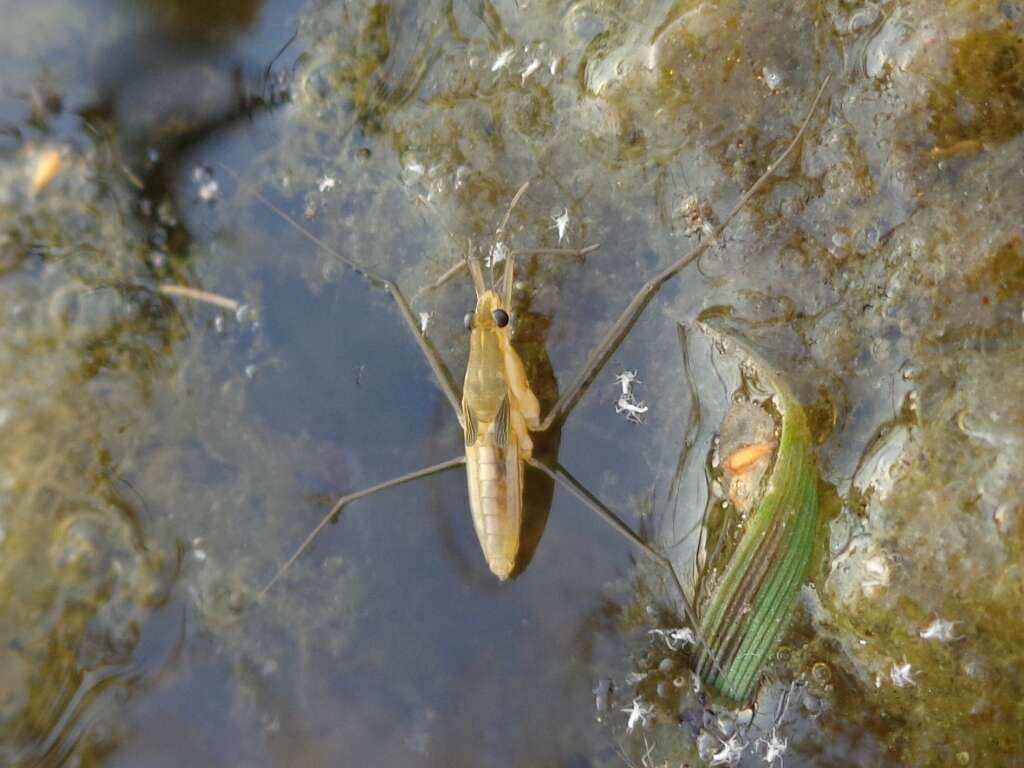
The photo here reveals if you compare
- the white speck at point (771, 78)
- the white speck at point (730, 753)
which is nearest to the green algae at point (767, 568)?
the white speck at point (730, 753)

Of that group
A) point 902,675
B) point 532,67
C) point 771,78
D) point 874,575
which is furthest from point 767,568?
point 532,67

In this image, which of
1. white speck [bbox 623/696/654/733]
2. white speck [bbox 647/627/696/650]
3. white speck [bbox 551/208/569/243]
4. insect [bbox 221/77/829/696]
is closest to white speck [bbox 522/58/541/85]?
insect [bbox 221/77/829/696]

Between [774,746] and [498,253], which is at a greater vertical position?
[498,253]

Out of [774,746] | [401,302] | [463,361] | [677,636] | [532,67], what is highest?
[532,67]

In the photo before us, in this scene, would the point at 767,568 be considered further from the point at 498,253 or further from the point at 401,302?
the point at 401,302

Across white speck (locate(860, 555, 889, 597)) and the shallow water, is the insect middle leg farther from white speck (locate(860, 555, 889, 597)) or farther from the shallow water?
white speck (locate(860, 555, 889, 597))

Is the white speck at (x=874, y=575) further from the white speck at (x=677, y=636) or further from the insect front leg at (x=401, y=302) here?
the insect front leg at (x=401, y=302)

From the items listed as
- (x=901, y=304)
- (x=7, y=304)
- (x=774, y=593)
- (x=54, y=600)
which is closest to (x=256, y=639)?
(x=54, y=600)

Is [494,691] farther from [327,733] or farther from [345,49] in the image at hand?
[345,49]
